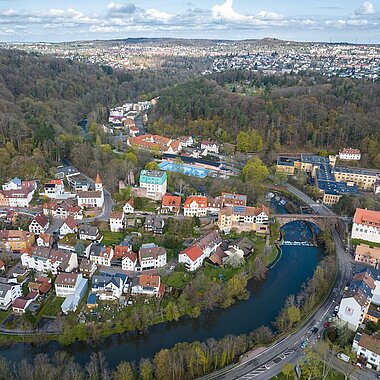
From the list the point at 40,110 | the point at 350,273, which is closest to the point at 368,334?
the point at 350,273

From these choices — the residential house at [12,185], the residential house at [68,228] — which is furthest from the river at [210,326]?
the residential house at [12,185]

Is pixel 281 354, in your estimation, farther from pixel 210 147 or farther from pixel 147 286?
pixel 210 147

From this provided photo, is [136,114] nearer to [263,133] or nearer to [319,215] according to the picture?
[263,133]

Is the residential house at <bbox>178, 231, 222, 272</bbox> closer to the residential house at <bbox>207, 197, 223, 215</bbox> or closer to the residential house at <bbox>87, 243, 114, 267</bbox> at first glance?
the residential house at <bbox>207, 197, 223, 215</bbox>

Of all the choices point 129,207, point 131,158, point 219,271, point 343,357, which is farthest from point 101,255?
point 131,158

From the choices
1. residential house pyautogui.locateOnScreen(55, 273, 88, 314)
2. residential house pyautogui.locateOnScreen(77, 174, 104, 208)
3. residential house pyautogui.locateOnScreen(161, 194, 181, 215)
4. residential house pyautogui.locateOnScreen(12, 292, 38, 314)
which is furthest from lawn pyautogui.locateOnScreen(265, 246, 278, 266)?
residential house pyautogui.locateOnScreen(12, 292, 38, 314)
